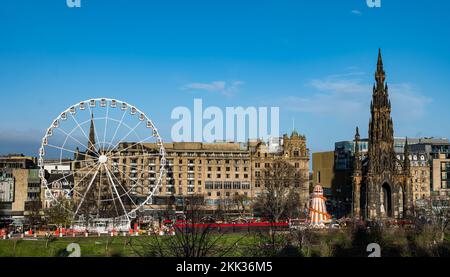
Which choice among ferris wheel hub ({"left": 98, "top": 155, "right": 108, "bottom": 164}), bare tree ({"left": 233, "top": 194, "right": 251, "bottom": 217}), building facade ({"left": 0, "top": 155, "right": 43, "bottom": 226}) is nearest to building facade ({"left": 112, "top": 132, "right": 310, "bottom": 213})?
bare tree ({"left": 233, "top": 194, "right": 251, "bottom": 217})

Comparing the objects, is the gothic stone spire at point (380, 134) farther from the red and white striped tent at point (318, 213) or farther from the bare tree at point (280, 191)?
the red and white striped tent at point (318, 213)

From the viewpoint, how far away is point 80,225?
37312 millimetres

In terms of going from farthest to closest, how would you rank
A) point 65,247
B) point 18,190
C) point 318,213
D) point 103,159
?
1. point 18,190
2. point 318,213
3. point 103,159
4. point 65,247

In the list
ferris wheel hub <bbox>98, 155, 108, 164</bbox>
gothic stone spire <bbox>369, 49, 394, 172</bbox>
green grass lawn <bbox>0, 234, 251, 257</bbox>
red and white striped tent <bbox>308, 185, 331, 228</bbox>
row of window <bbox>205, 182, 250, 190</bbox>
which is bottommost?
green grass lawn <bbox>0, 234, 251, 257</bbox>

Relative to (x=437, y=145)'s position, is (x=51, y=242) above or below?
below

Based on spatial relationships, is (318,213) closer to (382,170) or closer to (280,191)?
(280,191)

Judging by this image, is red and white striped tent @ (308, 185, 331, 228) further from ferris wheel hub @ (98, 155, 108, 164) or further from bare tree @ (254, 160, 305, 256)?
ferris wheel hub @ (98, 155, 108, 164)

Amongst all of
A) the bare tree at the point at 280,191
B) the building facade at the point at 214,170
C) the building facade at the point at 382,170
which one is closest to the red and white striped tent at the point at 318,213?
the bare tree at the point at 280,191

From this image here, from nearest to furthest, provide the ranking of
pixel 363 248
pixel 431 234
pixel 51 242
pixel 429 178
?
pixel 363 248 < pixel 431 234 < pixel 51 242 < pixel 429 178

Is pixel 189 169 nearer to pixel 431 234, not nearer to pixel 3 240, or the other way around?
pixel 3 240

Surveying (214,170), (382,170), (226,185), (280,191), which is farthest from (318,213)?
(214,170)
